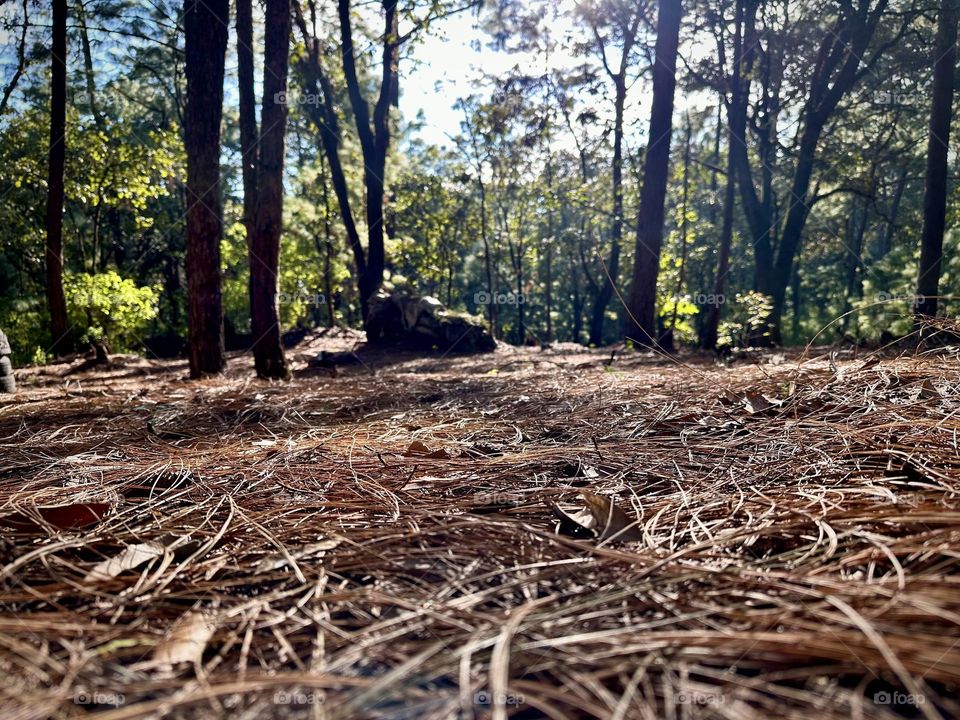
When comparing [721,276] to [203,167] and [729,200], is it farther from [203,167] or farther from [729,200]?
[203,167]

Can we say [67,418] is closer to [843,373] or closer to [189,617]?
[189,617]

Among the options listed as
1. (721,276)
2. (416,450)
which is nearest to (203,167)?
(416,450)

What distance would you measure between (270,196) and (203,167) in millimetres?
803

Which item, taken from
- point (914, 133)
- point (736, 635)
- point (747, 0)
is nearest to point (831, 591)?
point (736, 635)

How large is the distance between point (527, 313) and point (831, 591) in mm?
28802

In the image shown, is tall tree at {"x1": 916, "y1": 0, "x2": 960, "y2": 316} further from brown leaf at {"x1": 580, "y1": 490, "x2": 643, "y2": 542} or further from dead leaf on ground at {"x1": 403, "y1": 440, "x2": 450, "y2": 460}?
brown leaf at {"x1": 580, "y1": 490, "x2": 643, "y2": 542}

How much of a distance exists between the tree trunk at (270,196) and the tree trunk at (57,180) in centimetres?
579

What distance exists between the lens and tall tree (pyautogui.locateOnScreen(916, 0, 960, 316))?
7488 millimetres

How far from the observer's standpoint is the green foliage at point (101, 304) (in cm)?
978

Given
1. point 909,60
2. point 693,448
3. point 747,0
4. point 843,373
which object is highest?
point 747,0

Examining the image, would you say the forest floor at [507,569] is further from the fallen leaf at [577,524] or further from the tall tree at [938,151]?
the tall tree at [938,151]

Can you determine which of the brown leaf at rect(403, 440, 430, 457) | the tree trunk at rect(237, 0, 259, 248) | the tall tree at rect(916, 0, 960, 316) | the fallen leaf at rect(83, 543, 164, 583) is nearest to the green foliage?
the tree trunk at rect(237, 0, 259, 248)

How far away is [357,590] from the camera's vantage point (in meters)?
1.17

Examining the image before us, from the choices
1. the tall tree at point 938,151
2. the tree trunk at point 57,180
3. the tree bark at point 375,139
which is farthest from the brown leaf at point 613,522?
the tree bark at point 375,139
